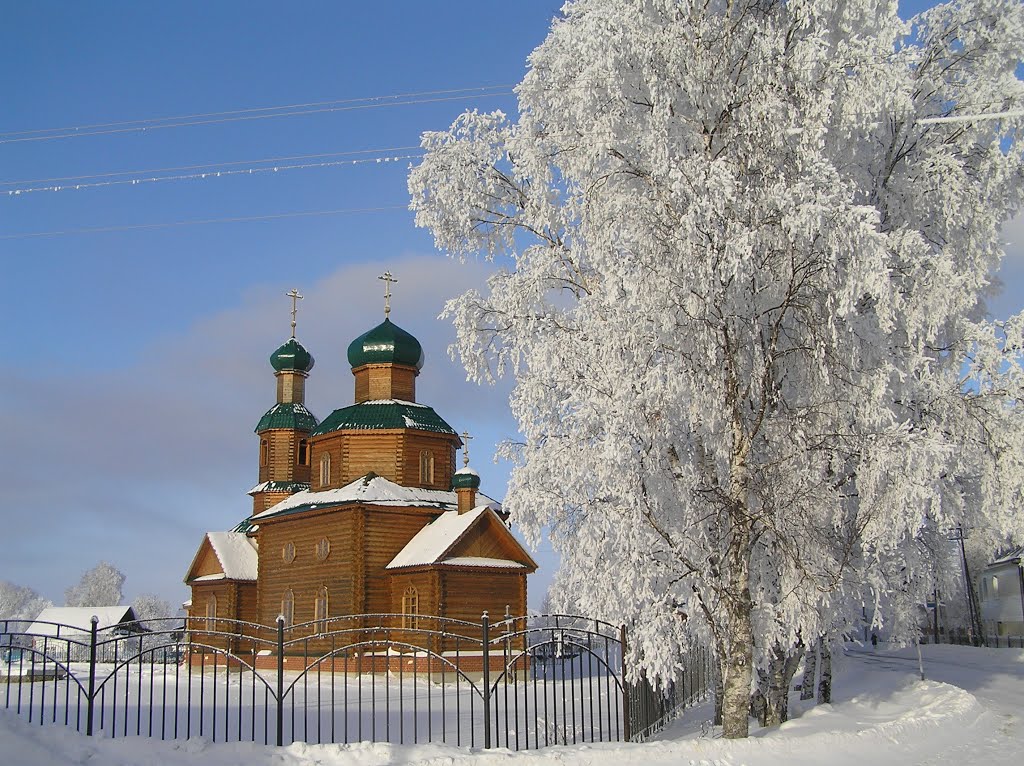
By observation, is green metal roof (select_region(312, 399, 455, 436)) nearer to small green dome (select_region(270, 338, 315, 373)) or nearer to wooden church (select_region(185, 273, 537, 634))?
wooden church (select_region(185, 273, 537, 634))

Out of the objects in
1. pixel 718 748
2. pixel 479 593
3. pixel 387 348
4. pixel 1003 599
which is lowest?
pixel 718 748

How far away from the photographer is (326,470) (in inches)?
1296

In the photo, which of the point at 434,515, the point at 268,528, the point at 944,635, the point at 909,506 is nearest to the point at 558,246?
the point at 909,506

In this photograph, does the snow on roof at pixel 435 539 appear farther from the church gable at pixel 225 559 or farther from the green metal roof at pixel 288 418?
the green metal roof at pixel 288 418

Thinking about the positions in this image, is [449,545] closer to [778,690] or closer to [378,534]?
[378,534]

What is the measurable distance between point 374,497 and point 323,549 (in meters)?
2.38

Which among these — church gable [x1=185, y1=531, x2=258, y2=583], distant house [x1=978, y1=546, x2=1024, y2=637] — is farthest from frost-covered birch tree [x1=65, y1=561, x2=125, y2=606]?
distant house [x1=978, y1=546, x2=1024, y2=637]

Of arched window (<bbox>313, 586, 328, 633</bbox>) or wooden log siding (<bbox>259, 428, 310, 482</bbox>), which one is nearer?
arched window (<bbox>313, 586, 328, 633</bbox>)

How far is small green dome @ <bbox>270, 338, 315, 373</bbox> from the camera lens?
4091cm

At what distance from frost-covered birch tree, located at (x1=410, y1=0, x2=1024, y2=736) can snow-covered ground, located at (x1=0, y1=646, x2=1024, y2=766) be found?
0.84 meters

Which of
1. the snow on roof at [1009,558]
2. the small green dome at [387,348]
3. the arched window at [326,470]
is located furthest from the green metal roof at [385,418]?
the snow on roof at [1009,558]

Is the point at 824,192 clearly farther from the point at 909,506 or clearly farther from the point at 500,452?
the point at 500,452

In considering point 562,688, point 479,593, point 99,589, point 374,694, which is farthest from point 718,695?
point 99,589

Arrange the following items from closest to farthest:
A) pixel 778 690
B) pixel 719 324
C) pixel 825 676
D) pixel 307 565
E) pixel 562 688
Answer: pixel 719 324
pixel 562 688
pixel 778 690
pixel 825 676
pixel 307 565
